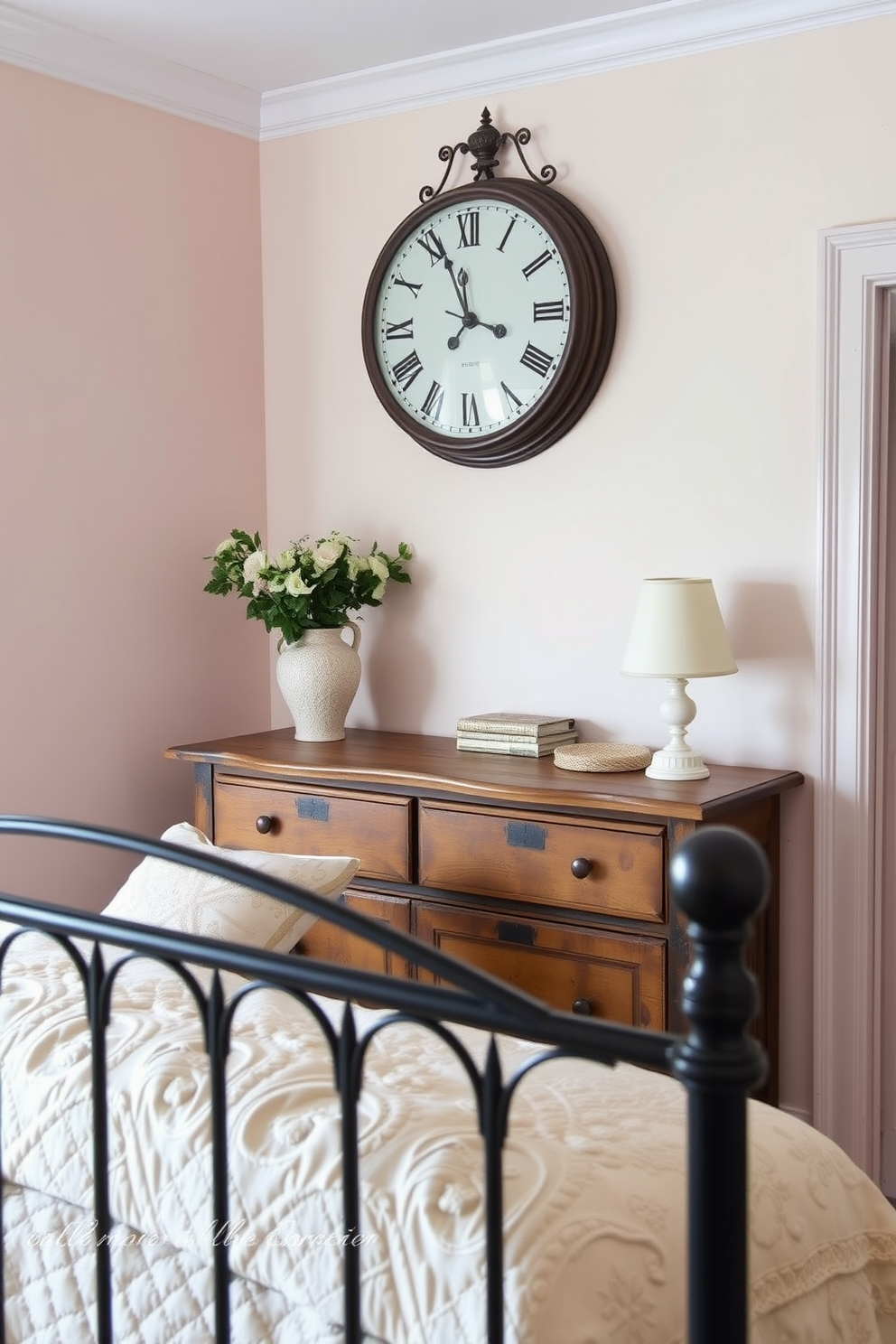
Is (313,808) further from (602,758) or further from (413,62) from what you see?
(413,62)

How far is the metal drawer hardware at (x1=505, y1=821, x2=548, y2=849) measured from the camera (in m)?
2.71

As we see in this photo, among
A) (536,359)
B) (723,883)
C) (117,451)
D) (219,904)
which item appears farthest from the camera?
(117,451)

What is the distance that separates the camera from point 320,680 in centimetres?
332

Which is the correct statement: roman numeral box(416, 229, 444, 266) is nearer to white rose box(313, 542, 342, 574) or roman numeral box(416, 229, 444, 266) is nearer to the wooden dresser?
white rose box(313, 542, 342, 574)

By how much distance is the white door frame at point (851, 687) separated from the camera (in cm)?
279

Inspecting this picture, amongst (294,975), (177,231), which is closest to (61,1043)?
(294,975)

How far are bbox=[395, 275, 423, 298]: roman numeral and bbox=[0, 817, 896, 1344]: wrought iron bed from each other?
7.65 ft

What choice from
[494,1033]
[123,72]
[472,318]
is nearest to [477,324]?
[472,318]

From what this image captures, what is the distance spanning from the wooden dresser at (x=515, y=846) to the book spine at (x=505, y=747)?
3 cm

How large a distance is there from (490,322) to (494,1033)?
8.36ft

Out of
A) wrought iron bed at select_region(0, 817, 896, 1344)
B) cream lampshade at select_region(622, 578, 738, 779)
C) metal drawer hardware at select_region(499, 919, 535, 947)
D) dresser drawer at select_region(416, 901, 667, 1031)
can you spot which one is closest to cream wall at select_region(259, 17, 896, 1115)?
cream lampshade at select_region(622, 578, 738, 779)

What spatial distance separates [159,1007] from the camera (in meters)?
1.80

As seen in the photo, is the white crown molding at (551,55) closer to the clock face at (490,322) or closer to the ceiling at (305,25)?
the ceiling at (305,25)

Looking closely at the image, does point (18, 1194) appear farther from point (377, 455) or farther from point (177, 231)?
point (177, 231)
